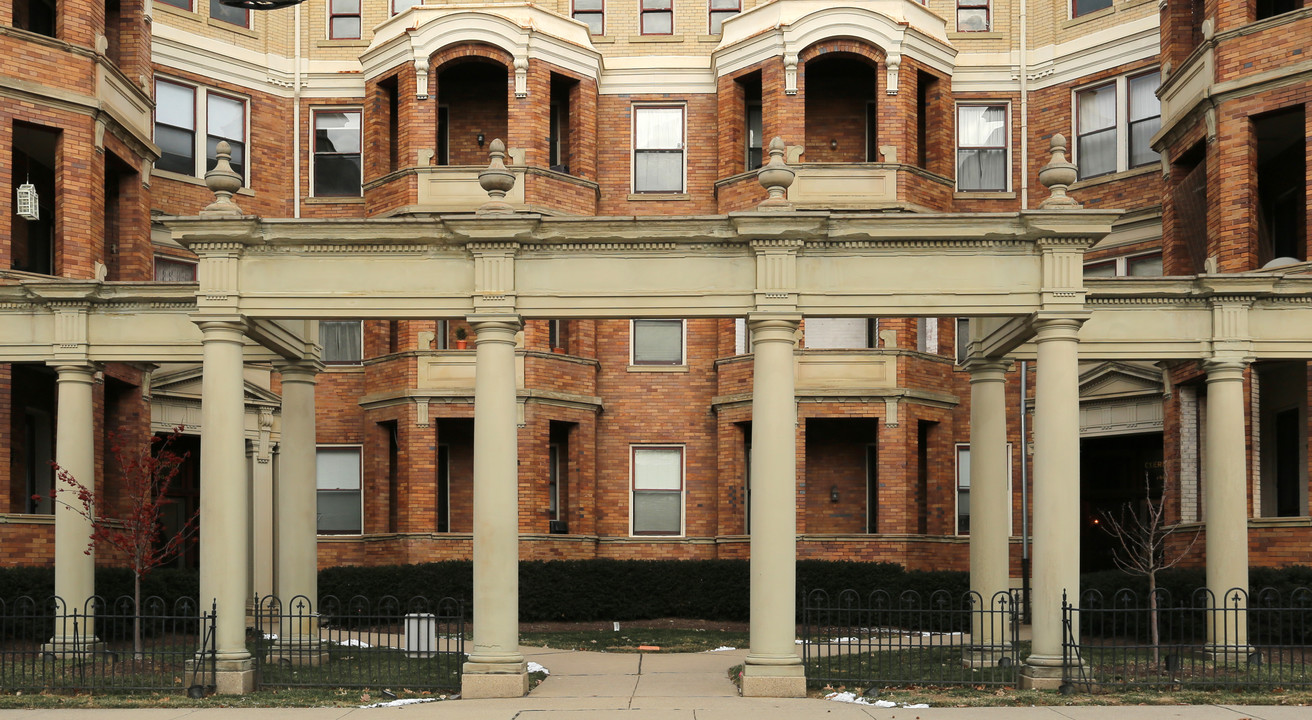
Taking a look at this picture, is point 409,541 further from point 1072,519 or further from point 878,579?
point 1072,519

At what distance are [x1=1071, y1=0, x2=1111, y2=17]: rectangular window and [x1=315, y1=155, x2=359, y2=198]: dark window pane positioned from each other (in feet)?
57.8

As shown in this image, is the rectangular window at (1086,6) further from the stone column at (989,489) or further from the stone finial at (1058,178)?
the stone finial at (1058,178)

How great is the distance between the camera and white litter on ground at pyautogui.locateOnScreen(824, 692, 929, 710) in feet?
51.7

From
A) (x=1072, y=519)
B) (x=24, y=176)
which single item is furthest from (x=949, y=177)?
(x=24, y=176)

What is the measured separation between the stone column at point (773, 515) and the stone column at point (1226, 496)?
6.49 m

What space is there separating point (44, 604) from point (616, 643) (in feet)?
31.9

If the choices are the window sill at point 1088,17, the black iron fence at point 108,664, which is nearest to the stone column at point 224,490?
the black iron fence at point 108,664

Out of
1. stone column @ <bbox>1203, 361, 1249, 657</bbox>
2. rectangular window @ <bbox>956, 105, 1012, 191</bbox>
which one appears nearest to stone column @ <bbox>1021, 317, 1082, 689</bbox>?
stone column @ <bbox>1203, 361, 1249, 657</bbox>

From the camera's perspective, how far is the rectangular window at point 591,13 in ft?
111

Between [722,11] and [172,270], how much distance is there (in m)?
Answer: 14.4

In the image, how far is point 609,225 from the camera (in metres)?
17.1

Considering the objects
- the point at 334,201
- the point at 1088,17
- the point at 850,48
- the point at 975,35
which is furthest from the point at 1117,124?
the point at 334,201

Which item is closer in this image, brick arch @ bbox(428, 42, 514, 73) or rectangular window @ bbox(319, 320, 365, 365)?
brick arch @ bbox(428, 42, 514, 73)

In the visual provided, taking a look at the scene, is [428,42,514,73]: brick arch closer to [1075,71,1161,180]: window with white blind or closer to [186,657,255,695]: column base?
[1075,71,1161,180]: window with white blind
